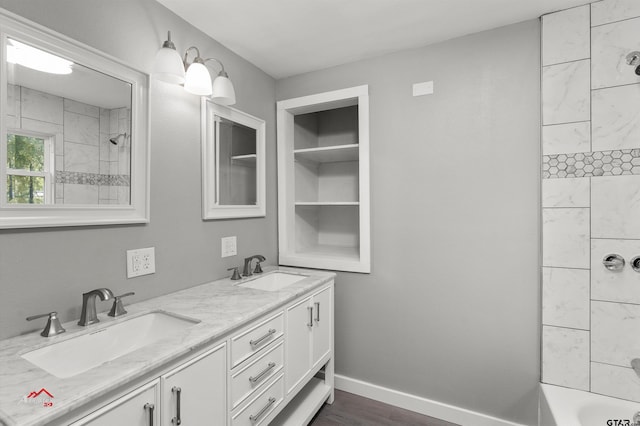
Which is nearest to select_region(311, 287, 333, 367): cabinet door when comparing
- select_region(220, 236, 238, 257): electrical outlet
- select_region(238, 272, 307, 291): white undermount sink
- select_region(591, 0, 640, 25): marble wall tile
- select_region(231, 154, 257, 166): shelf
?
select_region(238, 272, 307, 291): white undermount sink

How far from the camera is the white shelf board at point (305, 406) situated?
5.78 ft

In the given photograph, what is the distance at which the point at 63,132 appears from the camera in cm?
120

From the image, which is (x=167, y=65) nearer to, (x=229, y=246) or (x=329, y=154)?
(x=229, y=246)

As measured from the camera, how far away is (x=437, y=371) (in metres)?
2.00

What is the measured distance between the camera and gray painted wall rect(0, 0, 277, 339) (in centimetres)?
110

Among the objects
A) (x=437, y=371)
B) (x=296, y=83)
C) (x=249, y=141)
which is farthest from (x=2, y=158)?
(x=437, y=371)

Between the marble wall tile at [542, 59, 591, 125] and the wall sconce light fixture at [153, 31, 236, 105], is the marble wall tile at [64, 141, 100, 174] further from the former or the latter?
the marble wall tile at [542, 59, 591, 125]

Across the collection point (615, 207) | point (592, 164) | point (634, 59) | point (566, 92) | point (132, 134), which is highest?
point (634, 59)

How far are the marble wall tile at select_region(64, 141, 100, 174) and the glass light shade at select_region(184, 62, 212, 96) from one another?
1.81ft

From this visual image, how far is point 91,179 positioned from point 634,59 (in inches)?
104

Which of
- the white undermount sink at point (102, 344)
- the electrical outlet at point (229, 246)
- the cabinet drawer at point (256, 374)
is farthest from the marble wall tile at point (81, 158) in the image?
the cabinet drawer at point (256, 374)

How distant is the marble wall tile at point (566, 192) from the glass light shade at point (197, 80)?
1.97 meters

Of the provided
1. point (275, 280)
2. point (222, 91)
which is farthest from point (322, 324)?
point (222, 91)

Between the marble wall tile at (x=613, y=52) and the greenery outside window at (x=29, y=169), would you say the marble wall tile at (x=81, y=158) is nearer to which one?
the greenery outside window at (x=29, y=169)
